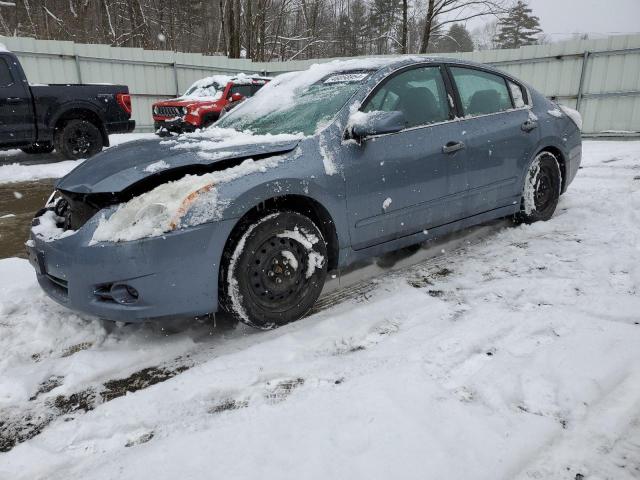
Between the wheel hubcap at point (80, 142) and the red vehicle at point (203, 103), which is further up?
the red vehicle at point (203, 103)

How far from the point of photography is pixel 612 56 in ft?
38.1

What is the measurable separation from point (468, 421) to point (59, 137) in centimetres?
921

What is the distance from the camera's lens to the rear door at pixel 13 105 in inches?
316

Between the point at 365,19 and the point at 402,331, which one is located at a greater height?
the point at 365,19

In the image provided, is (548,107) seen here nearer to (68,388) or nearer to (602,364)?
(602,364)

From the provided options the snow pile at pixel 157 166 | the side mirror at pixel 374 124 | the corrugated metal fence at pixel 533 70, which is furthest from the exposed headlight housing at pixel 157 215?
the corrugated metal fence at pixel 533 70

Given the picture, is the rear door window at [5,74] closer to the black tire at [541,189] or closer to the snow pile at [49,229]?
the snow pile at [49,229]

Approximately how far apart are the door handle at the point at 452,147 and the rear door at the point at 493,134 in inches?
4.6

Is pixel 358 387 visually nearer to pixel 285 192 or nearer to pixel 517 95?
pixel 285 192

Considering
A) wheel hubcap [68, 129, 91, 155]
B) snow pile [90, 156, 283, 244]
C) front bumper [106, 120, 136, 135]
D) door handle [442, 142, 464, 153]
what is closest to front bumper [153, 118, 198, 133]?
front bumper [106, 120, 136, 135]

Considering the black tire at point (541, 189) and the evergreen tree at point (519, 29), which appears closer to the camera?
the black tire at point (541, 189)

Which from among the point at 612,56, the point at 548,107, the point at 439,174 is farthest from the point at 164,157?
the point at 612,56

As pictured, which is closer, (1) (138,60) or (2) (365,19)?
(1) (138,60)

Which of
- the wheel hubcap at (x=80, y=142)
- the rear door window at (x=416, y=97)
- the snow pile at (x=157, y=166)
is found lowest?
the wheel hubcap at (x=80, y=142)
